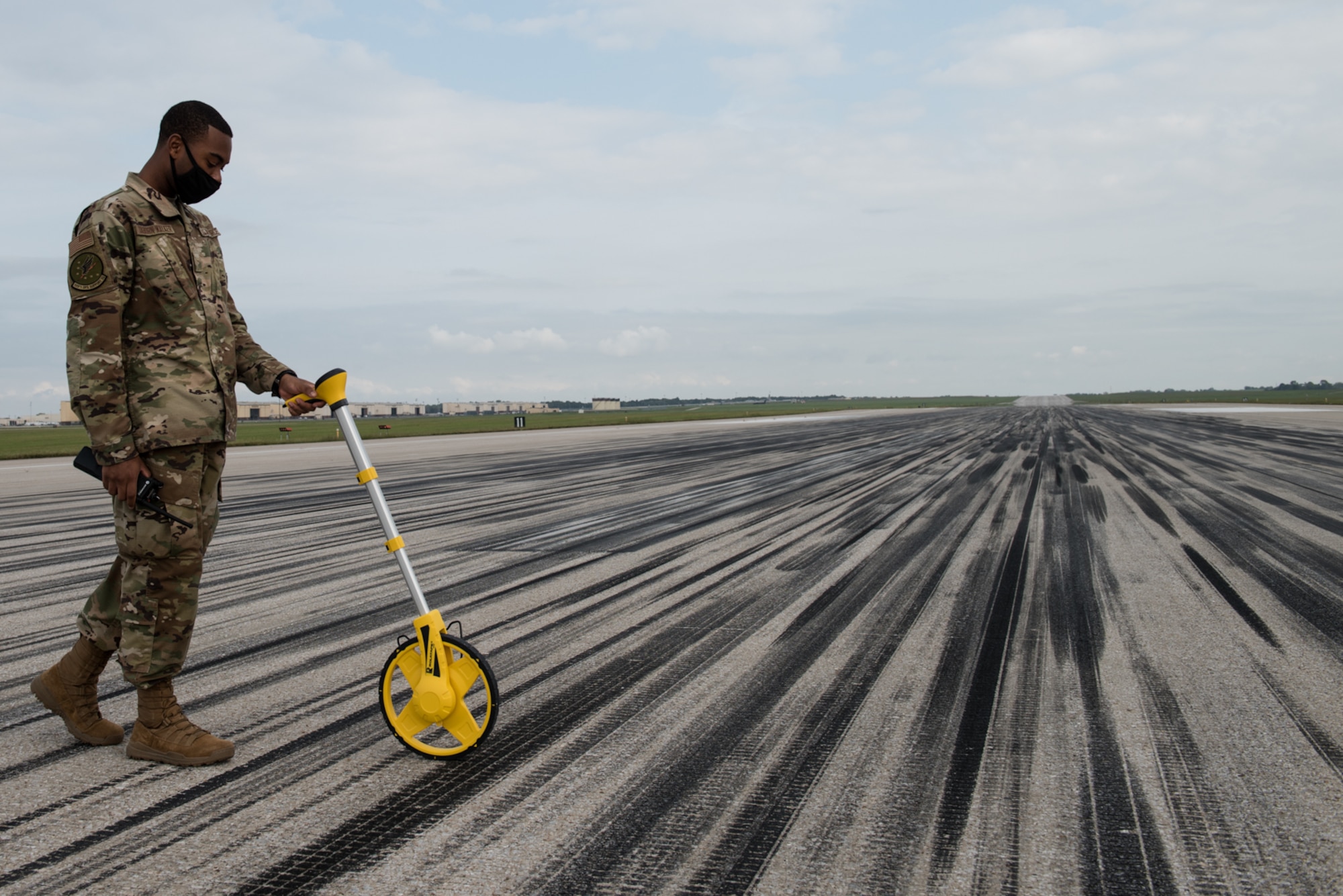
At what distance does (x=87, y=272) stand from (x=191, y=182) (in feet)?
1.64

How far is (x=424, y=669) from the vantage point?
122 inches

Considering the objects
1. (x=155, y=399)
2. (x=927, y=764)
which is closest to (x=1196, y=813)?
(x=927, y=764)

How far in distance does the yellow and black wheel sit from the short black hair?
2.07 m

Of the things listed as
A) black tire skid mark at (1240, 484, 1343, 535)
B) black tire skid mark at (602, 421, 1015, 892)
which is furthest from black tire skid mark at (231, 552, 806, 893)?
black tire skid mark at (1240, 484, 1343, 535)

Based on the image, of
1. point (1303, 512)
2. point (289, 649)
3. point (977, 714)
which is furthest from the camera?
point (1303, 512)

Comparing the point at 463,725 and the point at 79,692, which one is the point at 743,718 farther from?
the point at 79,692

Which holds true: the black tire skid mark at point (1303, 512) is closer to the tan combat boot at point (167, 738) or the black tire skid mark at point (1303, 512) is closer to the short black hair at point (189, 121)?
the tan combat boot at point (167, 738)

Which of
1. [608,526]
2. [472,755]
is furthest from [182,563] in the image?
[608,526]

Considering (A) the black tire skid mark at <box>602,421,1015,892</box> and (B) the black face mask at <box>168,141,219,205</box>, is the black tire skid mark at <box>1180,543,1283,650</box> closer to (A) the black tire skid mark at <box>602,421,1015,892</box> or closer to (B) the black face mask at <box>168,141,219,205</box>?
(A) the black tire skid mark at <box>602,421,1015,892</box>

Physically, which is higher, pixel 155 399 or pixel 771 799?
pixel 155 399

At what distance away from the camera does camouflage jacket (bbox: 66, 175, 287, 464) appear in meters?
2.79

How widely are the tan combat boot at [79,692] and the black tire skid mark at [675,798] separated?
83.4 inches

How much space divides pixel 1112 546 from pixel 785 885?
244 inches

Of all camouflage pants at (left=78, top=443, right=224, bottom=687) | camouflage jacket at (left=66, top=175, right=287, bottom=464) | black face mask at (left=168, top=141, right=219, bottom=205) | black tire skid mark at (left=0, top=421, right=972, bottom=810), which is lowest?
black tire skid mark at (left=0, top=421, right=972, bottom=810)
